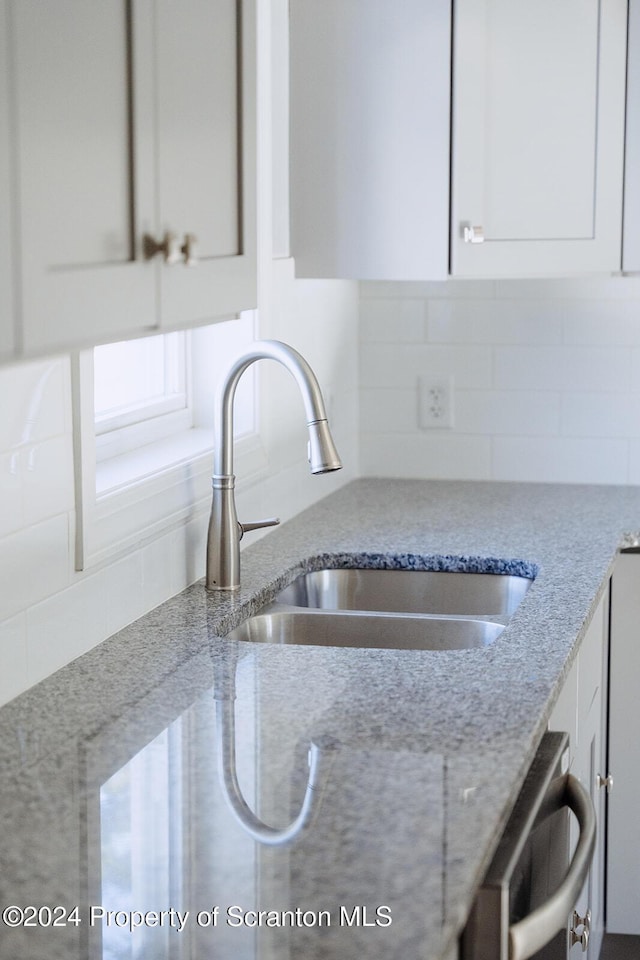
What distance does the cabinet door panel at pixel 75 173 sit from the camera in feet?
3.19

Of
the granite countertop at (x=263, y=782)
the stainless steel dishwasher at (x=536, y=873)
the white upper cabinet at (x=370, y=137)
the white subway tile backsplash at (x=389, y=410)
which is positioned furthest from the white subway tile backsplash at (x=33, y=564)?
the white subway tile backsplash at (x=389, y=410)

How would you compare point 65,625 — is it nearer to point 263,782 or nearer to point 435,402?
point 263,782

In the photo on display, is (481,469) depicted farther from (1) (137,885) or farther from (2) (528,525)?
(1) (137,885)

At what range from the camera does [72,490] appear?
5.41 feet

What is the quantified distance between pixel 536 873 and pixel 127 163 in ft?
2.81

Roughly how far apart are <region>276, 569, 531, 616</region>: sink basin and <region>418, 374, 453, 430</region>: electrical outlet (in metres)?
0.91

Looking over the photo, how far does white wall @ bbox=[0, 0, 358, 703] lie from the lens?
1.50m

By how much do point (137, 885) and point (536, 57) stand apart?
1.96 m

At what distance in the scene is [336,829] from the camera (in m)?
1.10

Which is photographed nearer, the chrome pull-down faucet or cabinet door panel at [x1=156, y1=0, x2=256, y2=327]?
cabinet door panel at [x1=156, y1=0, x2=256, y2=327]

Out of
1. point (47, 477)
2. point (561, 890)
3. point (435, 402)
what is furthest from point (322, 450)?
point (435, 402)

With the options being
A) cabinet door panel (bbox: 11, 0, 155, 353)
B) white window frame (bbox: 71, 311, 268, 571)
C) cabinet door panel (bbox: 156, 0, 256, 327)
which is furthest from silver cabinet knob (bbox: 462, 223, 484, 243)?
cabinet door panel (bbox: 11, 0, 155, 353)

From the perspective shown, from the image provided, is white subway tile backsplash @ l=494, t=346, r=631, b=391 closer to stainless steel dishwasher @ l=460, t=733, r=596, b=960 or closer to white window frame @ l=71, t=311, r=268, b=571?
white window frame @ l=71, t=311, r=268, b=571

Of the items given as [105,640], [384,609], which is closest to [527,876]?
[105,640]
